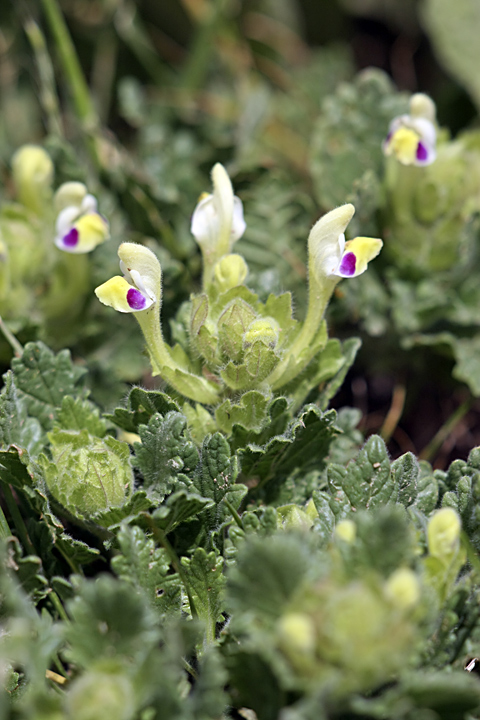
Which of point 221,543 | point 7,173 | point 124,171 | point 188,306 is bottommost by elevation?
point 221,543

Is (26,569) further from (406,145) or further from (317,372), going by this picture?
(406,145)

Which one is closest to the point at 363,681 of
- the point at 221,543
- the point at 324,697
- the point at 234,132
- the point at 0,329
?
the point at 324,697

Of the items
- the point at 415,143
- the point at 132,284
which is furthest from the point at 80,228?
the point at 415,143

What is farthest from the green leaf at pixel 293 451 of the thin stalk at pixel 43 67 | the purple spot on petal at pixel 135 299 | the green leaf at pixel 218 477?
the thin stalk at pixel 43 67

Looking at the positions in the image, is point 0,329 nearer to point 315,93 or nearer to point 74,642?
point 74,642

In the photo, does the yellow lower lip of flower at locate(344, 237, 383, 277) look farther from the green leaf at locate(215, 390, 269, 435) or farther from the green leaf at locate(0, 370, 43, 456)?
the green leaf at locate(0, 370, 43, 456)

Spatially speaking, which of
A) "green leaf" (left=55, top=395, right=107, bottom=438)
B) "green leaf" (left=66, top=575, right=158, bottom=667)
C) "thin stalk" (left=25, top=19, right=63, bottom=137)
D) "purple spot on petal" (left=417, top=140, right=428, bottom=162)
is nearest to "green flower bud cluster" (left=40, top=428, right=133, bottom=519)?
"green leaf" (left=55, top=395, right=107, bottom=438)
